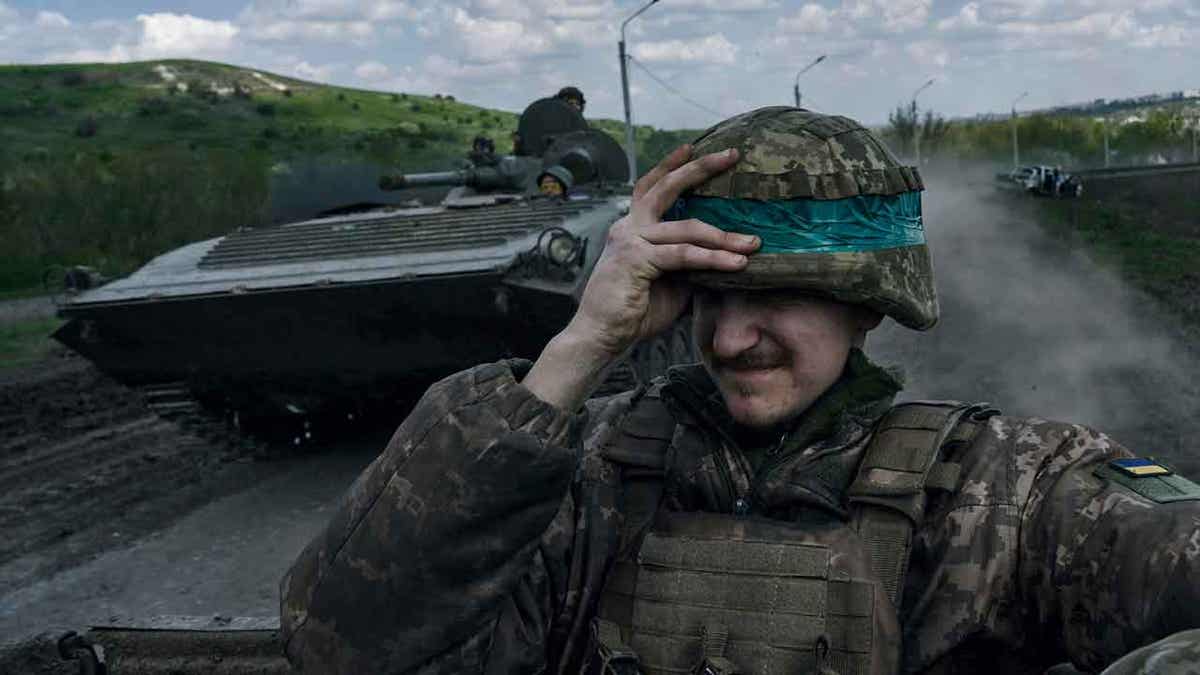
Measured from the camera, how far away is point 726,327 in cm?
192

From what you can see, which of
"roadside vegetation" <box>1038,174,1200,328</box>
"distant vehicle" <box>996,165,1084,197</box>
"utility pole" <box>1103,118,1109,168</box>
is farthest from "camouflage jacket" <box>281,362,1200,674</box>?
"utility pole" <box>1103,118,1109,168</box>

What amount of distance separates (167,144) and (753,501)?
47.1 metres

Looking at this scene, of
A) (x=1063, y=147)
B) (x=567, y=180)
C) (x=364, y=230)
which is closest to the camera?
(x=364, y=230)

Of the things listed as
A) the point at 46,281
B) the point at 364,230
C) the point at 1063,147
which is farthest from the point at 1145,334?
the point at 1063,147

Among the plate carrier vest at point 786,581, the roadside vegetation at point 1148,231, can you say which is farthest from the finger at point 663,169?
the roadside vegetation at point 1148,231

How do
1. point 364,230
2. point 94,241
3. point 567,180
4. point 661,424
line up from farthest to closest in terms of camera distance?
point 94,241, point 567,180, point 364,230, point 661,424

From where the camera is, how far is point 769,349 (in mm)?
1929

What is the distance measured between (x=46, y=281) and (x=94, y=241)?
13.9m

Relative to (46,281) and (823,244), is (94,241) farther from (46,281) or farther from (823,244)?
(823,244)

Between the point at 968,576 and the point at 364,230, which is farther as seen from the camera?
the point at 364,230

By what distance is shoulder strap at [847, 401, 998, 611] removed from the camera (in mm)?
1793

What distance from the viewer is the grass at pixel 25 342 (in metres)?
12.6

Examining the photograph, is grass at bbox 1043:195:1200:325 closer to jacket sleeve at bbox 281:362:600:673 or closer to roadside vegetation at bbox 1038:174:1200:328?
roadside vegetation at bbox 1038:174:1200:328

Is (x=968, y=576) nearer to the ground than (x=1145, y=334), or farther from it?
Result: farther from it
